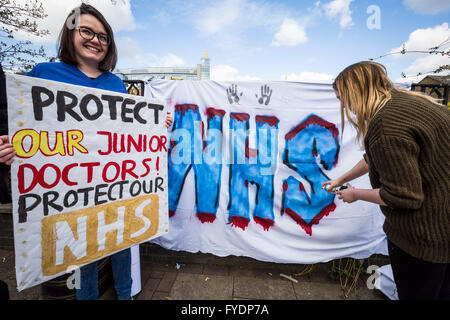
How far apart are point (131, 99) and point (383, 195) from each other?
1.58 metres

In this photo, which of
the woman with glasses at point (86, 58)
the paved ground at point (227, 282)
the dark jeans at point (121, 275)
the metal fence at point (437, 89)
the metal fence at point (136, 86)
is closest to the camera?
the woman with glasses at point (86, 58)

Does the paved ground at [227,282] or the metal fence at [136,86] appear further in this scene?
the metal fence at [136,86]

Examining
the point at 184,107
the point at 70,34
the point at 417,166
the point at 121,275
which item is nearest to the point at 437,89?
the point at 417,166

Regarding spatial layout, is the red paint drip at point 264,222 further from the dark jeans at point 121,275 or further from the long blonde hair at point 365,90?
the long blonde hair at point 365,90

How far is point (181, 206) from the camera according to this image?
2.38 m

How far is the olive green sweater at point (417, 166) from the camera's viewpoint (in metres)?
0.91

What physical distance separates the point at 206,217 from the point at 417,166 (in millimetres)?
1901

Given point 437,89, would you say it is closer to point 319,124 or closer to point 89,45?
point 319,124

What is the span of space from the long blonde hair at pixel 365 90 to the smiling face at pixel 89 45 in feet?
5.20

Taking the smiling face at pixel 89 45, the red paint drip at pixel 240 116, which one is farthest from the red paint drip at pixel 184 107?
the smiling face at pixel 89 45

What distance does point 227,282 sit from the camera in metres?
2.20

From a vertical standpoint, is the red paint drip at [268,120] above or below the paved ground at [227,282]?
above
